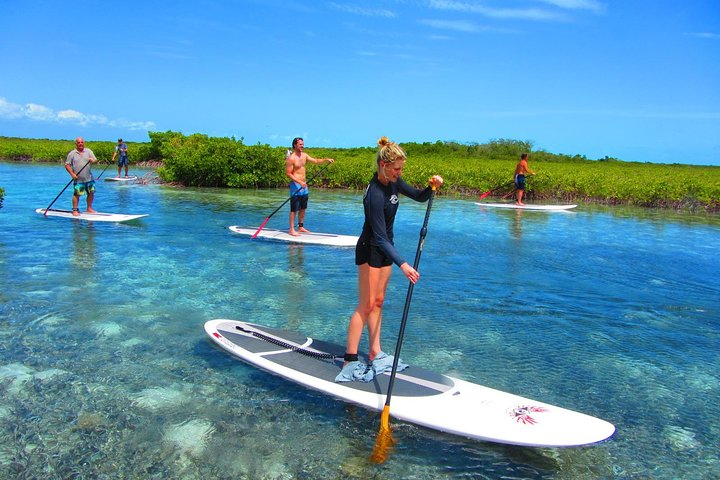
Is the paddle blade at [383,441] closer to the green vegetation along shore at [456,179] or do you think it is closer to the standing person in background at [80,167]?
the standing person in background at [80,167]

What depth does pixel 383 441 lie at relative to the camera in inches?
170

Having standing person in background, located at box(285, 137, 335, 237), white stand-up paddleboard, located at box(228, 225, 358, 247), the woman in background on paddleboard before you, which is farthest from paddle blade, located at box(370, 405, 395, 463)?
standing person in background, located at box(285, 137, 335, 237)

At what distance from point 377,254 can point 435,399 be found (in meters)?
1.26

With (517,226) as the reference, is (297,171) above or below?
above

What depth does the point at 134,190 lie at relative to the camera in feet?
78.2

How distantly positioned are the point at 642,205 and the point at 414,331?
69.5 feet

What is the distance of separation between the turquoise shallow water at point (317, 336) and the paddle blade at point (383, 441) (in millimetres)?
74

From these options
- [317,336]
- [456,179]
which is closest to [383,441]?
[317,336]

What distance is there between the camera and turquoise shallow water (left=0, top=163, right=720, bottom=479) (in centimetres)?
416

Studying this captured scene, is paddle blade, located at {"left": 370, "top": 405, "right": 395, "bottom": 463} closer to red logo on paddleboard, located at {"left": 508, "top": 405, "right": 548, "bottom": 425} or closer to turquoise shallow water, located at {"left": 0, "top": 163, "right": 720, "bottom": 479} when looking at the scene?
turquoise shallow water, located at {"left": 0, "top": 163, "right": 720, "bottom": 479}

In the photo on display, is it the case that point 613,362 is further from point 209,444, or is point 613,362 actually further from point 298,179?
point 298,179

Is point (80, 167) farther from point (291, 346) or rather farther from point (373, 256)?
point (373, 256)

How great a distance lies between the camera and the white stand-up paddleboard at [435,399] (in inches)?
160

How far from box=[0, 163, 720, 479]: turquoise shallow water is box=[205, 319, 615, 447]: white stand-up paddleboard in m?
0.18
